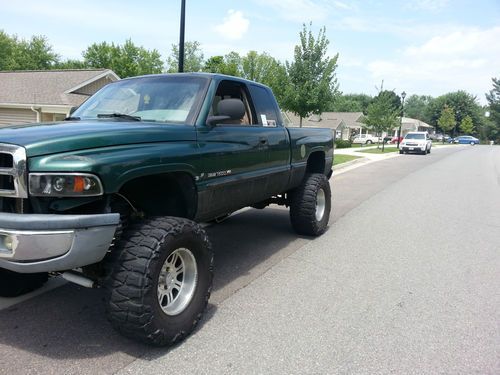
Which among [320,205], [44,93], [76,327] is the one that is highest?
[44,93]

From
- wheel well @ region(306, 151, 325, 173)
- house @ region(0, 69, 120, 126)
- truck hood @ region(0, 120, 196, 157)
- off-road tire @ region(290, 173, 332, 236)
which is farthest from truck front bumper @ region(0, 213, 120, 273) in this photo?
house @ region(0, 69, 120, 126)

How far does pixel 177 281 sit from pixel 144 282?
0.55 meters

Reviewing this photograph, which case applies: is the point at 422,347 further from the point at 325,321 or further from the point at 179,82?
the point at 179,82

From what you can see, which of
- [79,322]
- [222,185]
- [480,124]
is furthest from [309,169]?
[480,124]

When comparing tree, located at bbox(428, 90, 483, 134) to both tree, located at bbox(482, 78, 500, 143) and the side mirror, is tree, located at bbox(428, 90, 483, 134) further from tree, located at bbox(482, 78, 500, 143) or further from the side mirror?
the side mirror

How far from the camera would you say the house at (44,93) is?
20.3m

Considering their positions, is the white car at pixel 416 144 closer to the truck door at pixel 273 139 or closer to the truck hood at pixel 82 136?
the truck door at pixel 273 139

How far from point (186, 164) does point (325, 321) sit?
68.0 inches

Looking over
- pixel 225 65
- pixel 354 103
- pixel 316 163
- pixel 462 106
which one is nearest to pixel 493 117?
pixel 462 106

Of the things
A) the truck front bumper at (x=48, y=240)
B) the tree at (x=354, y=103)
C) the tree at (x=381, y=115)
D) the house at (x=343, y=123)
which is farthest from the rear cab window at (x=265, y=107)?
the tree at (x=354, y=103)

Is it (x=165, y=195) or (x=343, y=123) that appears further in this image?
(x=343, y=123)

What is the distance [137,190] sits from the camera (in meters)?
3.40

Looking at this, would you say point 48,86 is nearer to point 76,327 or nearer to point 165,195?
point 165,195

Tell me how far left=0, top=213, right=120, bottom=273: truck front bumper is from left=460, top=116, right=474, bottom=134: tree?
9961 centimetres
